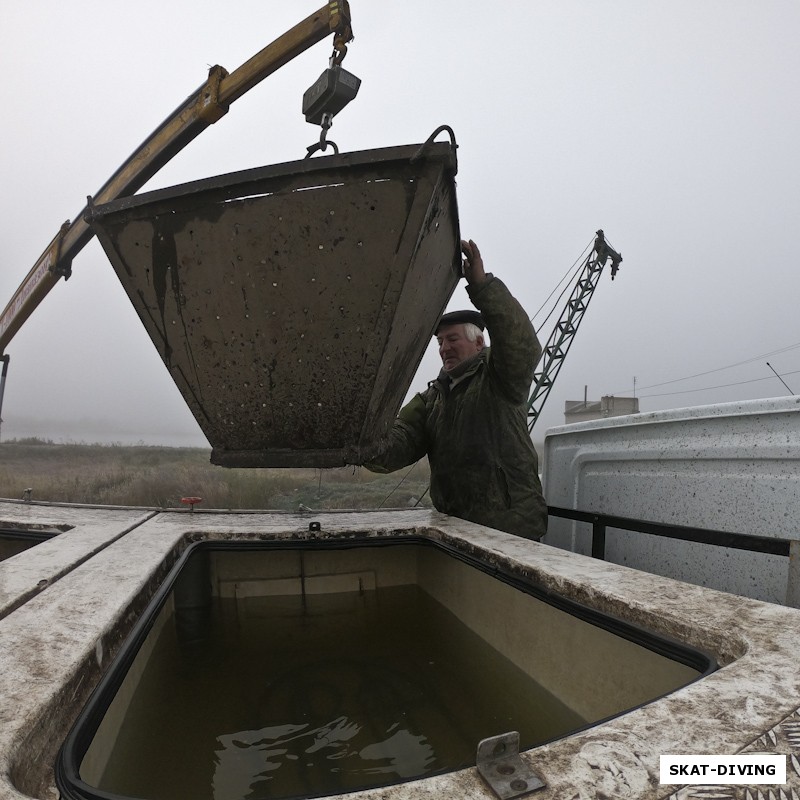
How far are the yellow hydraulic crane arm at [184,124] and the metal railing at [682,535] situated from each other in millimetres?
3085

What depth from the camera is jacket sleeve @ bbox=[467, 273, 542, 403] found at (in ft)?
7.66

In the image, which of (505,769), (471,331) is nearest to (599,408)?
(471,331)

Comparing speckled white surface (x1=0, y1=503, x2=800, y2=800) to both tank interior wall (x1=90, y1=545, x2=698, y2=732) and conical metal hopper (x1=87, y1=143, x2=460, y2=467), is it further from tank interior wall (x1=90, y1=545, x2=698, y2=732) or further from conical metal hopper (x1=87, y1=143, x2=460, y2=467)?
conical metal hopper (x1=87, y1=143, x2=460, y2=467)

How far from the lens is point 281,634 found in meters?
2.43

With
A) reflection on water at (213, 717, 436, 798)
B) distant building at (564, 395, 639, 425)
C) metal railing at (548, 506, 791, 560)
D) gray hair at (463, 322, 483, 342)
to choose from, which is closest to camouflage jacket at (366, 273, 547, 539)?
gray hair at (463, 322, 483, 342)

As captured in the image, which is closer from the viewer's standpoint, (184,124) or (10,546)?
A: (10,546)

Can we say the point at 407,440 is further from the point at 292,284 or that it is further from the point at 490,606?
the point at 292,284

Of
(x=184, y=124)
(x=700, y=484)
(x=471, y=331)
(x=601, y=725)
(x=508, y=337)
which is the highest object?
(x=184, y=124)

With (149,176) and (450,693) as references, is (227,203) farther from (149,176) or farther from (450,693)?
(149,176)

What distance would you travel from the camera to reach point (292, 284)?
1731mm

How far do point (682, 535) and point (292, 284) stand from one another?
1664 millimetres

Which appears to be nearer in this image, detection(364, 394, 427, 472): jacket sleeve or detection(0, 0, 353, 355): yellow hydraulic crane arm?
detection(364, 394, 427, 472): jacket sleeve

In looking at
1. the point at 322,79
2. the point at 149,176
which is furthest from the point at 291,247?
the point at 149,176

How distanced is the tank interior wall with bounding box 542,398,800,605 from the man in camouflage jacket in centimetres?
34
